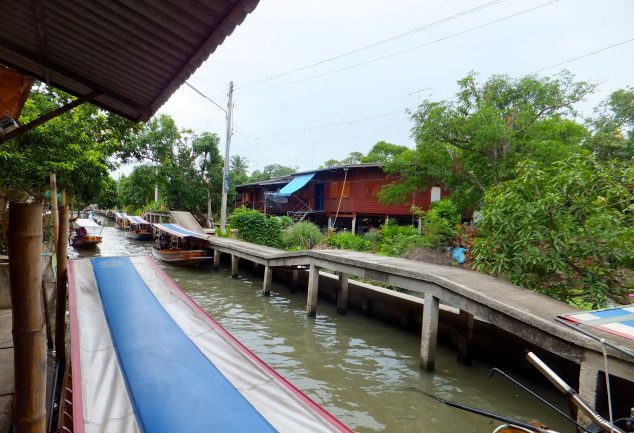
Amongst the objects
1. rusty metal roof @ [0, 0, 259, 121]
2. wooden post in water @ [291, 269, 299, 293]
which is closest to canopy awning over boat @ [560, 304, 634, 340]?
rusty metal roof @ [0, 0, 259, 121]

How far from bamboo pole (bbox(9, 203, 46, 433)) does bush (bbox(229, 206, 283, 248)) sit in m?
16.3

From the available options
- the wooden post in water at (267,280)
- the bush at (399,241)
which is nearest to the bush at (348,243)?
the bush at (399,241)

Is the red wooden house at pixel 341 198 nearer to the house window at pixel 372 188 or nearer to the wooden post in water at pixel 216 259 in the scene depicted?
the house window at pixel 372 188

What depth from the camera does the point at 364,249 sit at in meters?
15.7

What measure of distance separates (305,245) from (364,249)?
299 centimetres

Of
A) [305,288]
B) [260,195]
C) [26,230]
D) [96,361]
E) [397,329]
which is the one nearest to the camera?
[26,230]

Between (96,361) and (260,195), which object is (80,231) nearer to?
(260,195)

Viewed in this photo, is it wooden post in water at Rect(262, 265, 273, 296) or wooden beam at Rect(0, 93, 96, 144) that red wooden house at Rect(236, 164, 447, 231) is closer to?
wooden post in water at Rect(262, 265, 273, 296)

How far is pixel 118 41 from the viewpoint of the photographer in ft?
9.85

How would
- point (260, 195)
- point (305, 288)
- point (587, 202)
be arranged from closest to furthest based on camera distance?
point (587, 202)
point (305, 288)
point (260, 195)

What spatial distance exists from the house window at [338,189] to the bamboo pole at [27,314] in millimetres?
22863

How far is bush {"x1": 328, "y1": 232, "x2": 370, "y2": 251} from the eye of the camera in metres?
15.7

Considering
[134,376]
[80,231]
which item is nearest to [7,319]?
[134,376]

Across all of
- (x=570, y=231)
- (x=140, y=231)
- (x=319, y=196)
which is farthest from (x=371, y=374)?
(x=140, y=231)
